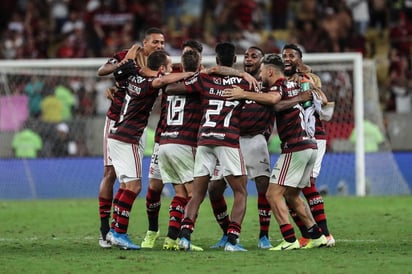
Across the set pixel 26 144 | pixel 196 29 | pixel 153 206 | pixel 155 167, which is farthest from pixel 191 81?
pixel 196 29

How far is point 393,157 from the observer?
2164cm

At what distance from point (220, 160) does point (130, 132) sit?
1.23 metres

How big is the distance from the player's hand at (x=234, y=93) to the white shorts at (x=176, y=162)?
2.54ft

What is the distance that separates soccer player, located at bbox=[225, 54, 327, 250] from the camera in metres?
11.7

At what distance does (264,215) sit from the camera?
12305mm

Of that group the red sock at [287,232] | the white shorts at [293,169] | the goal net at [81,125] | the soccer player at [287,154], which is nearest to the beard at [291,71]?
the soccer player at [287,154]

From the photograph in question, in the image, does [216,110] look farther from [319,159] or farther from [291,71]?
[319,159]

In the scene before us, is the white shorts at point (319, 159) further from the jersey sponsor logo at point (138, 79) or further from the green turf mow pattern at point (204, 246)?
the jersey sponsor logo at point (138, 79)

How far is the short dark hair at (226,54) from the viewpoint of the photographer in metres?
11.7

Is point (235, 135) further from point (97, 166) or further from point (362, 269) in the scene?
point (97, 166)

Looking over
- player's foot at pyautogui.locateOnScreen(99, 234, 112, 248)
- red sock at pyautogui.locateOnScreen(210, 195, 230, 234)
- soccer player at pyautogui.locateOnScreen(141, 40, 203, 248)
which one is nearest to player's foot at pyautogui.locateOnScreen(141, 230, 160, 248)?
soccer player at pyautogui.locateOnScreen(141, 40, 203, 248)

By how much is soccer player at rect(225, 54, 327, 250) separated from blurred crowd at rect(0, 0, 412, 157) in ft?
37.1

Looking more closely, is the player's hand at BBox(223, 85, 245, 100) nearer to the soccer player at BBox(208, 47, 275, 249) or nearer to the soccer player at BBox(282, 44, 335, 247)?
the soccer player at BBox(208, 47, 275, 249)

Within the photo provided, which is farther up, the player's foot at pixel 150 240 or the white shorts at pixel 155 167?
the white shorts at pixel 155 167
